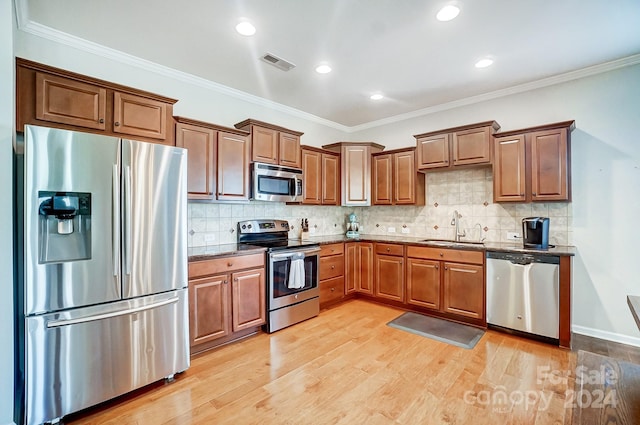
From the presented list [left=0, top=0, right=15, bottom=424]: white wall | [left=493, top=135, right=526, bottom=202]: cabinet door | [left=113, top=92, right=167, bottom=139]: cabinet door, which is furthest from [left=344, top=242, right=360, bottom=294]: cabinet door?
[left=0, top=0, right=15, bottom=424]: white wall

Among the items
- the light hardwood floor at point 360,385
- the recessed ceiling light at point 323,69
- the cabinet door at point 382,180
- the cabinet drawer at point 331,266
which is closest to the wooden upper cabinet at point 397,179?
the cabinet door at point 382,180

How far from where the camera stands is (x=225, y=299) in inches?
113

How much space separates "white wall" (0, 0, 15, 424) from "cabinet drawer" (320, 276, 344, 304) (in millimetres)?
2886

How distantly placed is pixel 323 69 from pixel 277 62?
50 centimetres

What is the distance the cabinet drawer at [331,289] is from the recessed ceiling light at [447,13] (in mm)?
3105

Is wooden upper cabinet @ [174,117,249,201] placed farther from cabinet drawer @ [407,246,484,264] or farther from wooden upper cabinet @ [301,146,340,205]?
cabinet drawer @ [407,246,484,264]

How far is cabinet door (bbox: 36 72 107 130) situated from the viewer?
2039 mm

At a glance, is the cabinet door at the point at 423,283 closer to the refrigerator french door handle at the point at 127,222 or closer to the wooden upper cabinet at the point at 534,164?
the wooden upper cabinet at the point at 534,164

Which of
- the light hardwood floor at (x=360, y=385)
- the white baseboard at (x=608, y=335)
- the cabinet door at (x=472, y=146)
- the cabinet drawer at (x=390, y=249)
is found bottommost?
the light hardwood floor at (x=360, y=385)

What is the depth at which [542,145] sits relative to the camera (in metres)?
3.15

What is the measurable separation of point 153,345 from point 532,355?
3.32 metres

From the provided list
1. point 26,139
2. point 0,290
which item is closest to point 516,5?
point 26,139

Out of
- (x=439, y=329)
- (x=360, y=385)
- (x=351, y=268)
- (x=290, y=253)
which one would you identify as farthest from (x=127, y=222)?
(x=439, y=329)

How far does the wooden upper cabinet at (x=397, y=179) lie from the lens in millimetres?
4203
